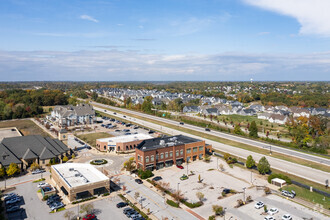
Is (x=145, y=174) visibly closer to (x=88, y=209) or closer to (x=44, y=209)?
(x=88, y=209)

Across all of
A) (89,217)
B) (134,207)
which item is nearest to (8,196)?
(89,217)

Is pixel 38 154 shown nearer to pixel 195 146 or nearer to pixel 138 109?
Result: pixel 195 146

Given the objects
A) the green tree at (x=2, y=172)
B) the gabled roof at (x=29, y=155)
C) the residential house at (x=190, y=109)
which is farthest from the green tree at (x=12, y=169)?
the residential house at (x=190, y=109)

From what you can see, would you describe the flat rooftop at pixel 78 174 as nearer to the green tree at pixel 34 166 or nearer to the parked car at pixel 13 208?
the green tree at pixel 34 166

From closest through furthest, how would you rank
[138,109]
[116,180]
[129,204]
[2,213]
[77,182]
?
[2,213] → [129,204] → [77,182] → [116,180] → [138,109]

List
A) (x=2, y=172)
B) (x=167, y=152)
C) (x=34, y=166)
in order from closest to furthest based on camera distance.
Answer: (x=2, y=172), (x=34, y=166), (x=167, y=152)

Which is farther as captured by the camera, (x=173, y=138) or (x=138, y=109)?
(x=138, y=109)

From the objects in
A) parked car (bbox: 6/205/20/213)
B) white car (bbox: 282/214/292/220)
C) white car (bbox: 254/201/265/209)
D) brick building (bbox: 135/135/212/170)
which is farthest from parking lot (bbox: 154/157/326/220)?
parked car (bbox: 6/205/20/213)

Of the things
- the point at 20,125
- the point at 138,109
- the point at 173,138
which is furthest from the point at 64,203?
the point at 138,109
